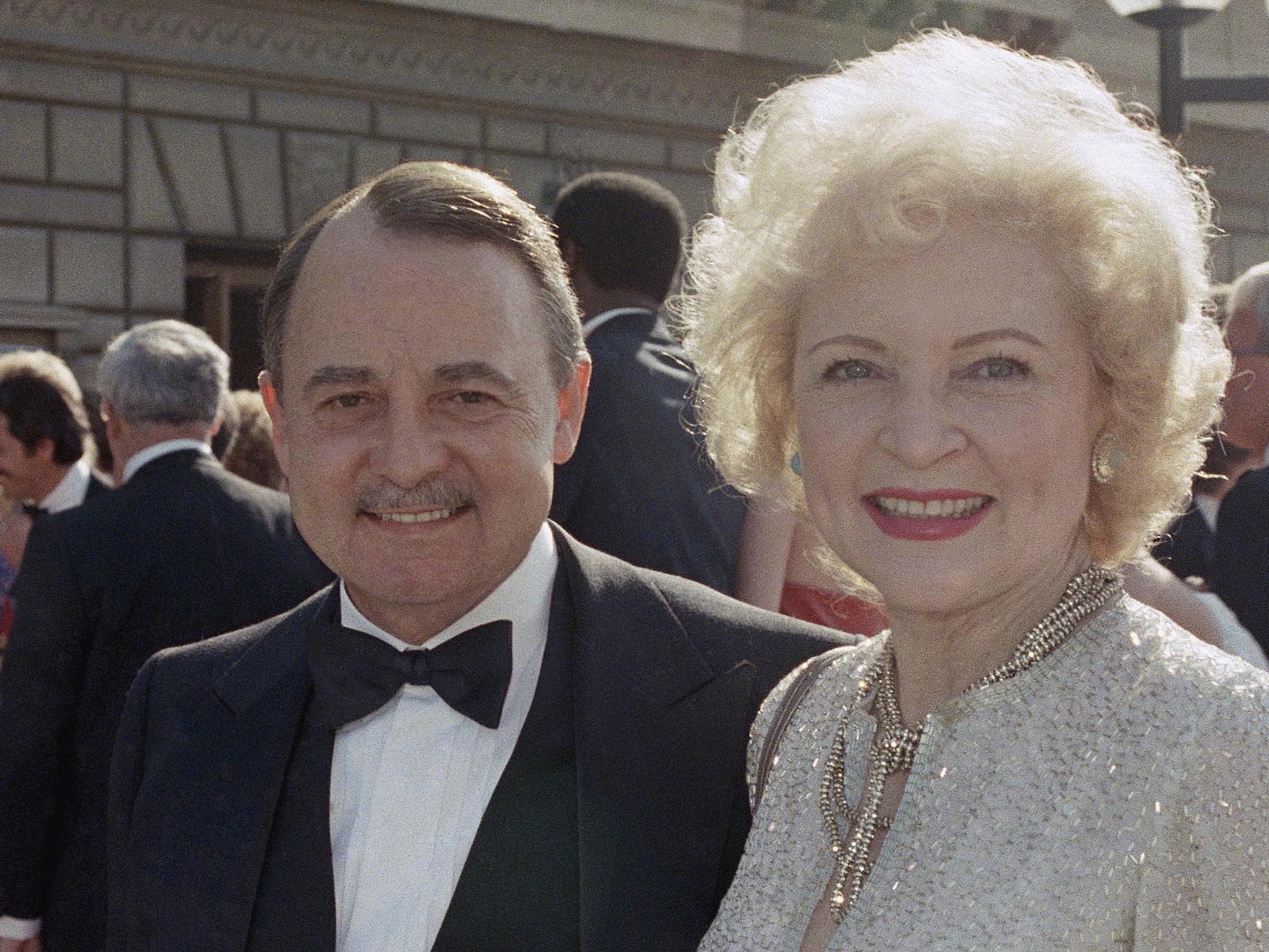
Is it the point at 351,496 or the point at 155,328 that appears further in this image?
the point at 155,328

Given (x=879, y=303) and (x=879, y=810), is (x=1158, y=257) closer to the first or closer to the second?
(x=879, y=303)

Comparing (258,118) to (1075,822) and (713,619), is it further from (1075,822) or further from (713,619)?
(1075,822)

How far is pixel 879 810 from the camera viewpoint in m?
1.86

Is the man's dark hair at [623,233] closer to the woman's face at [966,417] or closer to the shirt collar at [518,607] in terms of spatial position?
the shirt collar at [518,607]

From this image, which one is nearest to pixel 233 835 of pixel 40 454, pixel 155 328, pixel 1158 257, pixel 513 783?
pixel 513 783

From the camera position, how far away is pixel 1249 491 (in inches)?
130

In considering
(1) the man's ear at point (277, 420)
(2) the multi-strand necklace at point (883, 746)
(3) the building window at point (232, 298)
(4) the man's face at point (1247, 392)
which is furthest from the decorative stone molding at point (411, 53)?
(2) the multi-strand necklace at point (883, 746)

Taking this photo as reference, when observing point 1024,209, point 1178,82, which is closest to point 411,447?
point 1024,209

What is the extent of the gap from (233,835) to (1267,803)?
53.0 inches

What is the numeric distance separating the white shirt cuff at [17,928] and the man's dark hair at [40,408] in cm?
249

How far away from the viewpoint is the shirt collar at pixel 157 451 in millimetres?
4133

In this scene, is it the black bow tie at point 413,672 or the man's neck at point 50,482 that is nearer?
the black bow tie at point 413,672

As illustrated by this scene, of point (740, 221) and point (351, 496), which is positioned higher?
point (740, 221)

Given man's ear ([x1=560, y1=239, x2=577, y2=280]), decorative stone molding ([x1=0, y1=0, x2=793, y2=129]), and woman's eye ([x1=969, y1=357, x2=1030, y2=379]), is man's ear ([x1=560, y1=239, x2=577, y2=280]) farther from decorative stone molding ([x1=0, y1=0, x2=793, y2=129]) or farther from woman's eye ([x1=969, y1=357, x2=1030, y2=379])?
decorative stone molding ([x1=0, y1=0, x2=793, y2=129])
